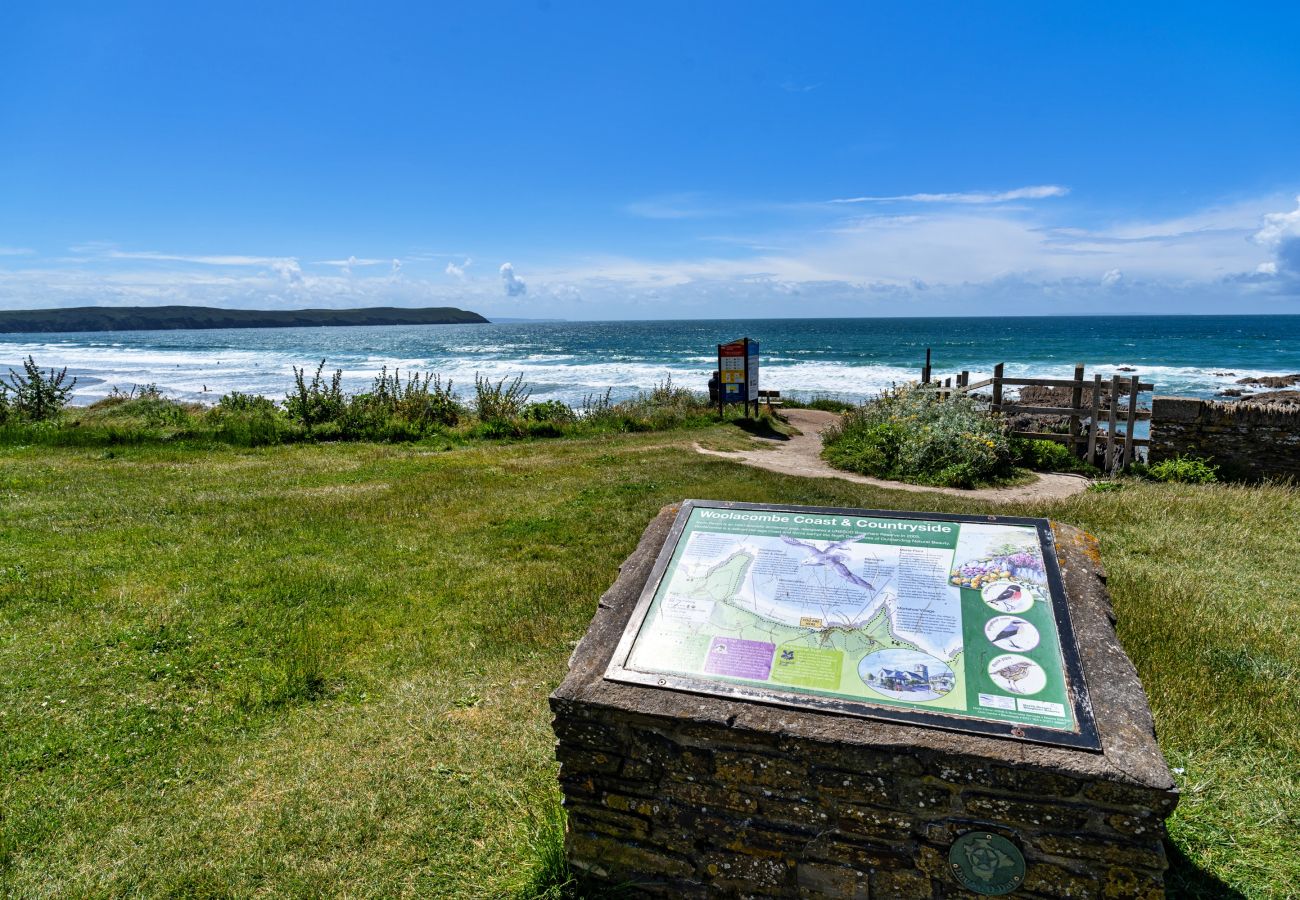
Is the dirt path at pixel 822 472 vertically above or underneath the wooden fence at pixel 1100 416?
underneath

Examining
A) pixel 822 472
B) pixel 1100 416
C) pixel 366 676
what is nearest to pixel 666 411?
pixel 822 472

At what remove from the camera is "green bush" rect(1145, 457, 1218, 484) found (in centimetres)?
1118

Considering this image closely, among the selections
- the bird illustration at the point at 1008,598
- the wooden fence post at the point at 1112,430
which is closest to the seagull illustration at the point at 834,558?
the bird illustration at the point at 1008,598

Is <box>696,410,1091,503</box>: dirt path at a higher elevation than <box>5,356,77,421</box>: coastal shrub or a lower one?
lower

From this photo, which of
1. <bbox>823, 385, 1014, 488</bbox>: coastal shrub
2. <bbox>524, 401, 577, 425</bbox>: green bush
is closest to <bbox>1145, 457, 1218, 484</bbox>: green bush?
<bbox>823, 385, 1014, 488</bbox>: coastal shrub

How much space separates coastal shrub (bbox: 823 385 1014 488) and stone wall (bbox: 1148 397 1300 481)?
7.90 ft

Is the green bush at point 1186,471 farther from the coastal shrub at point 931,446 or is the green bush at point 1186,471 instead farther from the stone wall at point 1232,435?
the coastal shrub at point 931,446

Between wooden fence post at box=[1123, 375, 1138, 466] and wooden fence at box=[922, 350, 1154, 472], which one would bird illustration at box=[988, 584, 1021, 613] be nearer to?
wooden fence at box=[922, 350, 1154, 472]

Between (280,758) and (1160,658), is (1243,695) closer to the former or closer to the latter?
(1160,658)

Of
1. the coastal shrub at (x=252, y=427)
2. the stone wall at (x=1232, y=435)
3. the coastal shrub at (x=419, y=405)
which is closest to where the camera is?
the stone wall at (x=1232, y=435)

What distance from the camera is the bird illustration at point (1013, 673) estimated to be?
8.64 feet

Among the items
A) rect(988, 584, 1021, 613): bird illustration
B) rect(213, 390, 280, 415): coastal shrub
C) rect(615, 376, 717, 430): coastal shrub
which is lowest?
rect(615, 376, 717, 430): coastal shrub

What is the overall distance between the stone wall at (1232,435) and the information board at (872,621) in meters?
10.8

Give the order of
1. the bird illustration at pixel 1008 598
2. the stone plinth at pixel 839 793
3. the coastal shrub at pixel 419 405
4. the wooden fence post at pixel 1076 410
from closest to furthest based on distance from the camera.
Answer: the stone plinth at pixel 839 793
the bird illustration at pixel 1008 598
the wooden fence post at pixel 1076 410
the coastal shrub at pixel 419 405
